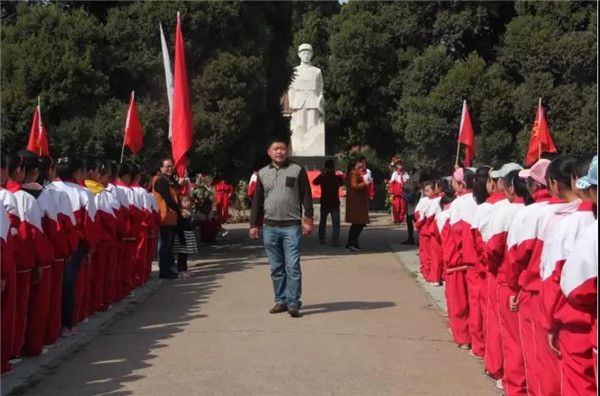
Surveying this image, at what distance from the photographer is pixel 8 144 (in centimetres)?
1426

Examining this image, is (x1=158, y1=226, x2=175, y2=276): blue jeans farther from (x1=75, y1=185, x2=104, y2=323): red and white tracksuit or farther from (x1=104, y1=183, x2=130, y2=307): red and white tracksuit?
(x1=75, y1=185, x2=104, y2=323): red and white tracksuit

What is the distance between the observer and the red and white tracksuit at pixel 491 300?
20.5 feet

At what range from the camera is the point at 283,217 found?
9711 mm

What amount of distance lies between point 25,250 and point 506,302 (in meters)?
3.55

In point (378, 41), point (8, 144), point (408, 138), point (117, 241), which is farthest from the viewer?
point (378, 41)

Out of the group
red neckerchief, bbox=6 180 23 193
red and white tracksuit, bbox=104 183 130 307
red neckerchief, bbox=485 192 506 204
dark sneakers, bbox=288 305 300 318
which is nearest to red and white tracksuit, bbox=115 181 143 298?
red and white tracksuit, bbox=104 183 130 307

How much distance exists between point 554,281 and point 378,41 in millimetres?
19766

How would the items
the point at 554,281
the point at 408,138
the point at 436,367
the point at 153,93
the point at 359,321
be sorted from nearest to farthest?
the point at 554,281 < the point at 436,367 < the point at 359,321 < the point at 153,93 < the point at 408,138

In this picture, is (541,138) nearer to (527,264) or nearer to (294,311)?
(294,311)

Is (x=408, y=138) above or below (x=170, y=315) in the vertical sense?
above

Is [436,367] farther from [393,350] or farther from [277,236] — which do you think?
[277,236]

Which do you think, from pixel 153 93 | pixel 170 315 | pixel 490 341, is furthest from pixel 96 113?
pixel 490 341

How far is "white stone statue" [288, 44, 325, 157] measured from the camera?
31719 millimetres

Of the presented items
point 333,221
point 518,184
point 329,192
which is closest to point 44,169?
point 518,184
